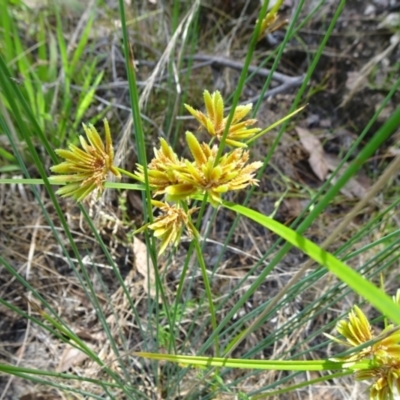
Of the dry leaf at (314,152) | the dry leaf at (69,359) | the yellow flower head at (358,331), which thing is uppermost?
the yellow flower head at (358,331)

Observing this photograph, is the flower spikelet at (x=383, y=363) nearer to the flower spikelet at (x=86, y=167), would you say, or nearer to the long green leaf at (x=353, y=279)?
the long green leaf at (x=353, y=279)

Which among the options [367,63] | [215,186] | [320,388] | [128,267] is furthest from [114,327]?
[367,63]

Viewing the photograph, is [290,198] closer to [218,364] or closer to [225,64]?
[225,64]

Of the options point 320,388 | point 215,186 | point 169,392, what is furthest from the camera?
point 320,388

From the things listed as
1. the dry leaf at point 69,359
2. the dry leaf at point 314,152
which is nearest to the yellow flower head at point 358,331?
the dry leaf at point 69,359

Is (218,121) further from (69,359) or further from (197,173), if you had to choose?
(69,359)

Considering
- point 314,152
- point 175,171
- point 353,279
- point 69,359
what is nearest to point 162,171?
point 175,171
